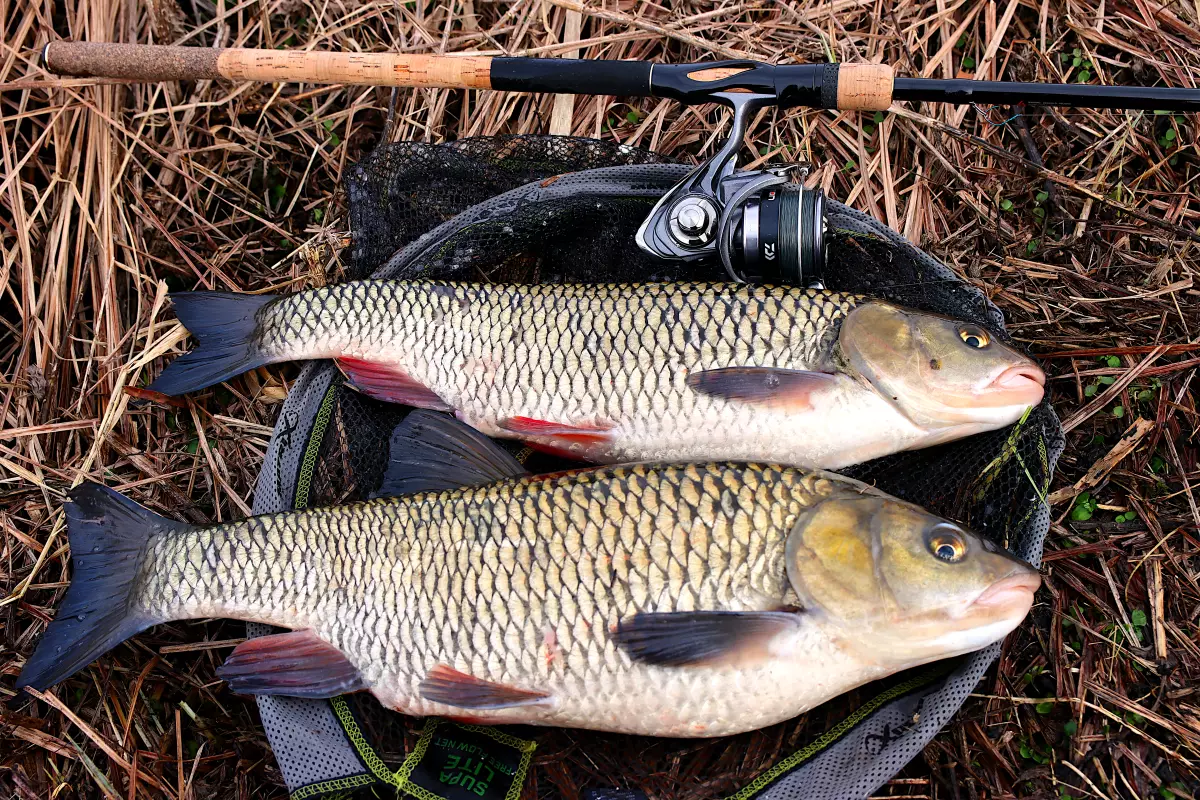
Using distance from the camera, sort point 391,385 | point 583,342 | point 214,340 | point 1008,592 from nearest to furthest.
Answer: point 1008,592
point 583,342
point 391,385
point 214,340

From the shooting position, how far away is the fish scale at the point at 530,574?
1.88 meters


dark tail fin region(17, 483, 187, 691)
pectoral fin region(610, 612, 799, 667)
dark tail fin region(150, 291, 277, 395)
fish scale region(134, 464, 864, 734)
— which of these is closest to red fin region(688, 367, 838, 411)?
fish scale region(134, 464, 864, 734)

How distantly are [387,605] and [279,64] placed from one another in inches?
58.5

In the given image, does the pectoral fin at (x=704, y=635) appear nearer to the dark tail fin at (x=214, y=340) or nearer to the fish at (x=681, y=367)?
the fish at (x=681, y=367)

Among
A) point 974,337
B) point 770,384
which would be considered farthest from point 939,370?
point 770,384

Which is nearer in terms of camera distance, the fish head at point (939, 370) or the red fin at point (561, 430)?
the fish head at point (939, 370)

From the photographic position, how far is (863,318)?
7.04 ft

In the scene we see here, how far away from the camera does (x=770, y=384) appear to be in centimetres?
212

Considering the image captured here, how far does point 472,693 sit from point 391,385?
31.8 inches

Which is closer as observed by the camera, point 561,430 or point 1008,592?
point 1008,592

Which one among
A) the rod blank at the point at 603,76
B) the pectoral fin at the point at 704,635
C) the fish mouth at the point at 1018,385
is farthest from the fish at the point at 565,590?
the rod blank at the point at 603,76

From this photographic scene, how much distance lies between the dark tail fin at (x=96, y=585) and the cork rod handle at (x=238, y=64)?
1139 millimetres

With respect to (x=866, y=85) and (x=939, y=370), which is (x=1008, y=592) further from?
(x=866, y=85)

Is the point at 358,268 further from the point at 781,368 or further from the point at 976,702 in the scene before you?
the point at 976,702
